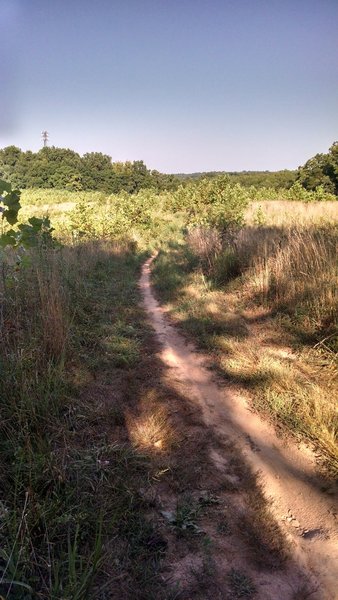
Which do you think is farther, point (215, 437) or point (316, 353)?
point (316, 353)

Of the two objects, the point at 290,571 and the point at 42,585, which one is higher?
the point at 42,585

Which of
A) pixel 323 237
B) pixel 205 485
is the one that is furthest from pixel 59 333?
pixel 323 237

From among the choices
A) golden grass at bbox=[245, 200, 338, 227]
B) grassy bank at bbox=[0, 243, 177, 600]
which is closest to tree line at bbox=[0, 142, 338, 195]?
golden grass at bbox=[245, 200, 338, 227]

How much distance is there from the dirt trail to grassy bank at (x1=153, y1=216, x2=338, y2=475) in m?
0.16

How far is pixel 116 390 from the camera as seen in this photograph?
3672 millimetres

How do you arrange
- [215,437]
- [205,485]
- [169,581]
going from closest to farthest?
[169,581], [205,485], [215,437]

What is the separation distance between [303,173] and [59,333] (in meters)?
48.2

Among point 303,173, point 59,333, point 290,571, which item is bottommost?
point 290,571

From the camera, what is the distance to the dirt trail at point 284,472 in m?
2.07

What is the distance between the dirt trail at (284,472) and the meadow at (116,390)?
140 millimetres

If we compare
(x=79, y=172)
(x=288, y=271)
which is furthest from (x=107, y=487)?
(x=79, y=172)

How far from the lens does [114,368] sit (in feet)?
13.7

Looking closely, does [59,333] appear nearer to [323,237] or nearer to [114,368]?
[114,368]

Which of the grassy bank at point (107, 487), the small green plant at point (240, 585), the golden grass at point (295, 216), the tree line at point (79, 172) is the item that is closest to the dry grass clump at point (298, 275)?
the grassy bank at point (107, 487)
